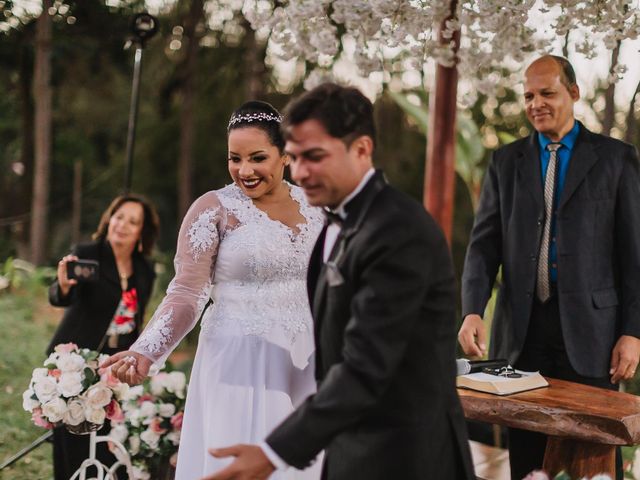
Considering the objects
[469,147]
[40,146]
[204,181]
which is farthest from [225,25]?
[469,147]

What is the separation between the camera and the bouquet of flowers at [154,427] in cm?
377

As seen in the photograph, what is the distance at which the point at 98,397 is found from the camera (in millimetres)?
3246

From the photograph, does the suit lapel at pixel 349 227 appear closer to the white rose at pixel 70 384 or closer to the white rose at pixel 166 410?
the white rose at pixel 70 384

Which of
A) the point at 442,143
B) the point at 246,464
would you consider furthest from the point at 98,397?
the point at 442,143

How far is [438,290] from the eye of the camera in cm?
173

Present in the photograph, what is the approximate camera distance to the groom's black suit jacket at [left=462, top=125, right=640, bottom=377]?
10.2 ft

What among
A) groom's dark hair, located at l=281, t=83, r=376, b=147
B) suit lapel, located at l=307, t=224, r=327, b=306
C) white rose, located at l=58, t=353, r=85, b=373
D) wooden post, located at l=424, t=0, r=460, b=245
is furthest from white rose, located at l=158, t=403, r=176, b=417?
wooden post, located at l=424, t=0, r=460, b=245

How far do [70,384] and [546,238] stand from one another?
1935mm

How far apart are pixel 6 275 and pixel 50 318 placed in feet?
12.2

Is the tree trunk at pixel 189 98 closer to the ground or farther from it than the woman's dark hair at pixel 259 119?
farther from it

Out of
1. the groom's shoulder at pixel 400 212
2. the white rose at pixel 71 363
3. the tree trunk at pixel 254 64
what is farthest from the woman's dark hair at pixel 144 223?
the tree trunk at pixel 254 64

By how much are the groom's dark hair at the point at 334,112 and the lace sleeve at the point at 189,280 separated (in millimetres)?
1062

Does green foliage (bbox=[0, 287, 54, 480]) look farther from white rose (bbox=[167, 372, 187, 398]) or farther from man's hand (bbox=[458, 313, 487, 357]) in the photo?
man's hand (bbox=[458, 313, 487, 357])

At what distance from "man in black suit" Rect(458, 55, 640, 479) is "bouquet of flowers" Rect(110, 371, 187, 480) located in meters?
1.42
